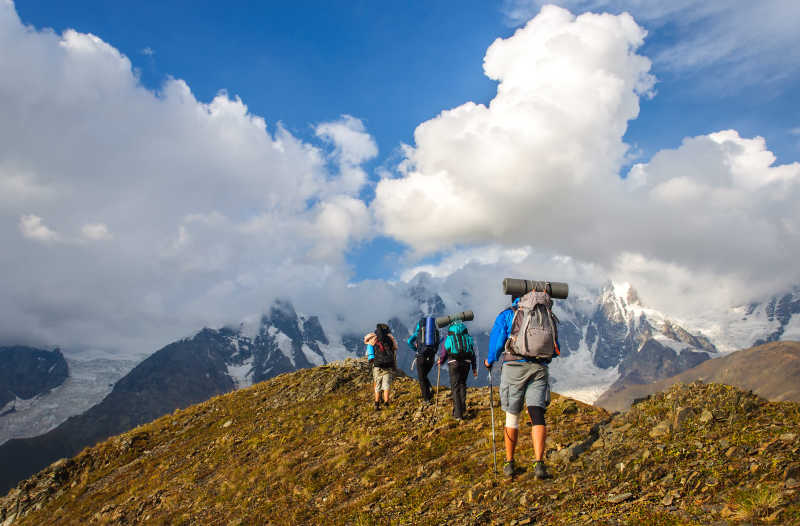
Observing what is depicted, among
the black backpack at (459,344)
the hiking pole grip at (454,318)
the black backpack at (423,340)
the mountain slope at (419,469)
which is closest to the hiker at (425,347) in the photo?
the black backpack at (423,340)

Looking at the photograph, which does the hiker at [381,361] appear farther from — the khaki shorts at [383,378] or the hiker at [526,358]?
the hiker at [526,358]

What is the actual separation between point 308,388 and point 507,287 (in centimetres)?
1761

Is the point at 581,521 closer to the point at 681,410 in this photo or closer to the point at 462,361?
the point at 681,410

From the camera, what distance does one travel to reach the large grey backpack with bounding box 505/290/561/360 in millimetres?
9070

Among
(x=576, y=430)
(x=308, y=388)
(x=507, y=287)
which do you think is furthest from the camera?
(x=308, y=388)

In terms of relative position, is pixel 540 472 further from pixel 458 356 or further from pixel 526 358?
pixel 458 356

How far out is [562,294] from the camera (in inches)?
406

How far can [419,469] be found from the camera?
11.1m

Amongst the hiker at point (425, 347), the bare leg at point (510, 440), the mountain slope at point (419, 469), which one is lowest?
the mountain slope at point (419, 469)

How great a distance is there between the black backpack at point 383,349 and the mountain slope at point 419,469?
173 cm

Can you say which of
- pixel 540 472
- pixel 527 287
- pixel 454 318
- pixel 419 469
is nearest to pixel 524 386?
pixel 540 472

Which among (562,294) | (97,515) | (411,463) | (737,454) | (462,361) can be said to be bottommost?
Answer: (97,515)

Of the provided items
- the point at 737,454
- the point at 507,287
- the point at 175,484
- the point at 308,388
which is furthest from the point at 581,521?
the point at 308,388

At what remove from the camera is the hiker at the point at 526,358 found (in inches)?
356
